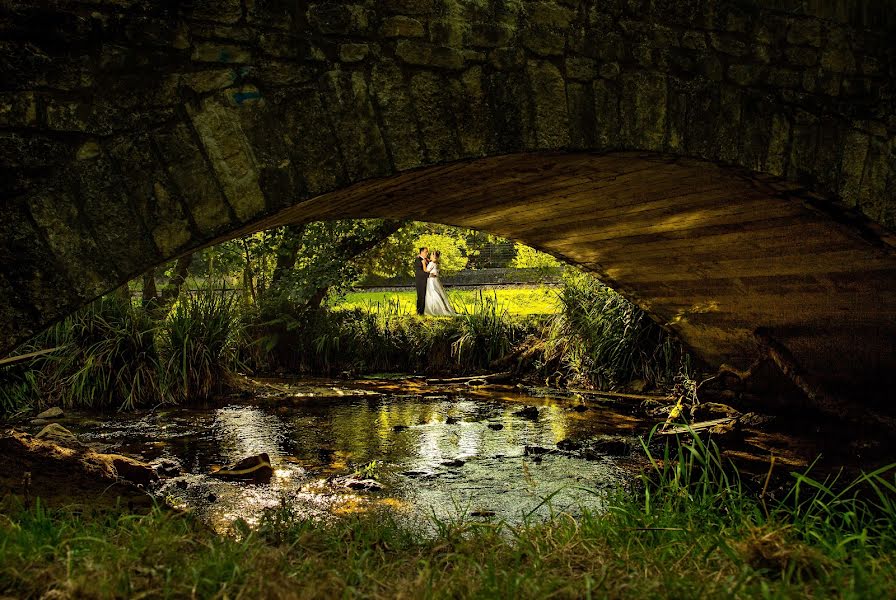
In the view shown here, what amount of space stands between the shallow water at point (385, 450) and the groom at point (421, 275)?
544 cm

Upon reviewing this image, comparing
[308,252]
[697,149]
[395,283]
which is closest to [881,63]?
[697,149]

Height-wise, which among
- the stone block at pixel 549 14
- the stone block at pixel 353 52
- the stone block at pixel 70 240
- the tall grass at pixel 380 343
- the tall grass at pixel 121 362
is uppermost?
the stone block at pixel 549 14

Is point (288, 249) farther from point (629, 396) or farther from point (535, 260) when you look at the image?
point (629, 396)

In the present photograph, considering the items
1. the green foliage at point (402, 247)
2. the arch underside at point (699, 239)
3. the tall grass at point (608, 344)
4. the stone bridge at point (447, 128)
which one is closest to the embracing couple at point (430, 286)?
the green foliage at point (402, 247)

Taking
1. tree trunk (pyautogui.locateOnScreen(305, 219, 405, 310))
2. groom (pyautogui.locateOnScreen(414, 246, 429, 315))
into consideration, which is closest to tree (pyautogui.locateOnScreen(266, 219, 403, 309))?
tree trunk (pyautogui.locateOnScreen(305, 219, 405, 310))

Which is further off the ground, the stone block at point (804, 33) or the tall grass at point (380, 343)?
the stone block at point (804, 33)

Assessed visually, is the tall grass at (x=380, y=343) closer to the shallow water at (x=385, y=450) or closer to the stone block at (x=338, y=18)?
the shallow water at (x=385, y=450)

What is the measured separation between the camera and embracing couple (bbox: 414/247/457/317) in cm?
1298

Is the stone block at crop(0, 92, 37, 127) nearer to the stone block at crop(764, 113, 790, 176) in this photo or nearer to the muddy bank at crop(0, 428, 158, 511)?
the muddy bank at crop(0, 428, 158, 511)

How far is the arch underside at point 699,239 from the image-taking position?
4094 millimetres

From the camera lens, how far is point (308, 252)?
9.98 metres

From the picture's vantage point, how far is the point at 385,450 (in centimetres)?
513

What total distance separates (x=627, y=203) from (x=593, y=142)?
4.68 feet

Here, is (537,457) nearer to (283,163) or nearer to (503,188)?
(503,188)
